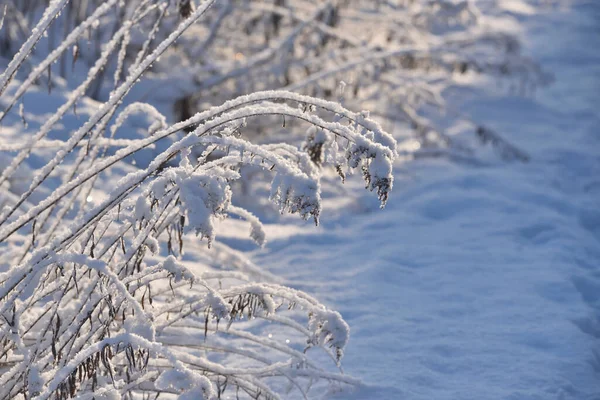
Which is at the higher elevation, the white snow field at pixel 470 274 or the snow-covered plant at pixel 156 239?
the snow-covered plant at pixel 156 239

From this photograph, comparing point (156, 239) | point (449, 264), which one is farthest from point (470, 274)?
point (156, 239)

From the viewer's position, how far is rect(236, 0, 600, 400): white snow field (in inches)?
97.4

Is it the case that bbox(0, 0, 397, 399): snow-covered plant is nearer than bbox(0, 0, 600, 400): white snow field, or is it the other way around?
bbox(0, 0, 397, 399): snow-covered plant

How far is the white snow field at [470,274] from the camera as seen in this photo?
8.12 ft

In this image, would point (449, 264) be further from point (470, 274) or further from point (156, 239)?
point (156, 239)

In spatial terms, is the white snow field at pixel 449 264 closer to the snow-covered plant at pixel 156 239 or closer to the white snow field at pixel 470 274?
the white snow field at pixel 470 274

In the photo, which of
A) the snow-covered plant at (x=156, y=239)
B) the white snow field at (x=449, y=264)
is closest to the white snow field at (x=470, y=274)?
the white snow field at (x=449, y=264)

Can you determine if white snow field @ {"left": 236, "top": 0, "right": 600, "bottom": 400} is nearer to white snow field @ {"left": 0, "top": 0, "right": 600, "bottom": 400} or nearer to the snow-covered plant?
white snow field @ {"left": 0, "top": 0, "right": 600, "bottom": 400}

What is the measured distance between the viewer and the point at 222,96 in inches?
195

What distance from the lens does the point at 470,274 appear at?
11.0 ft

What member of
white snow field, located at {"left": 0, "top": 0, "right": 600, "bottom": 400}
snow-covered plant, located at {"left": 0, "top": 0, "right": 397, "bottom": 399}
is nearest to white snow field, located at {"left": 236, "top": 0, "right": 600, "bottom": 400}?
white snow field, located at {"left": 0, "top": 0, "right": 600, "bottom": 400}

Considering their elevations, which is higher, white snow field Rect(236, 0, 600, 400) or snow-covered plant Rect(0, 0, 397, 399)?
snow-covered plant Rect(0, 0, 397, 399)

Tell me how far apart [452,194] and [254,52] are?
194 cm

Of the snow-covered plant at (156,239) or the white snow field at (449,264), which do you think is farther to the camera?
the white snow field at (449,264)
